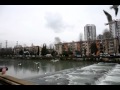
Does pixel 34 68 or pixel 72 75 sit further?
pixel 34 68

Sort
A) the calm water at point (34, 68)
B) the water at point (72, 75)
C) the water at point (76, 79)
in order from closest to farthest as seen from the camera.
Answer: the water at point (76, 79), the water at point (72, 75), the calm water at point (34, 68)

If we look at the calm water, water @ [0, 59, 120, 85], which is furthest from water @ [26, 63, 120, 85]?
the calm water

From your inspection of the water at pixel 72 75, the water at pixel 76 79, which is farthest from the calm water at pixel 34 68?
the water at pixel 76 79

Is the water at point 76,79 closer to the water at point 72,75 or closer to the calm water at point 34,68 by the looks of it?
the water at point 72,75

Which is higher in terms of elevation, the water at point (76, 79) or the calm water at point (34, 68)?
the water at point (76, 79)

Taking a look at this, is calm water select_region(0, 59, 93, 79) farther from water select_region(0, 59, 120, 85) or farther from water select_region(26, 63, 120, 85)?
water select_region(26, 63, 120, 85)

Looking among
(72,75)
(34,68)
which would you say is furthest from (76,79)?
(34,68)

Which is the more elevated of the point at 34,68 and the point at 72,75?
the point at 72,75

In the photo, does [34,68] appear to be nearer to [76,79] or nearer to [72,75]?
[72,75]

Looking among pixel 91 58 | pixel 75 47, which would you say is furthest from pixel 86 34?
pixel 91 58

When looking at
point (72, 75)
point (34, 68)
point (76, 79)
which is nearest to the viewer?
point (76, 79)

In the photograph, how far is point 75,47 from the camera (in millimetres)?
60281
